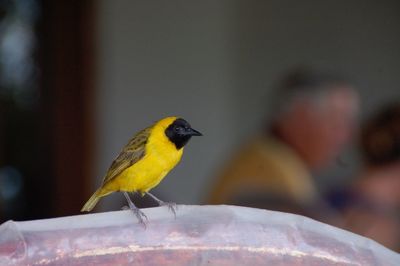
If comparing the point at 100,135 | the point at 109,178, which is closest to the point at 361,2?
the point at 100,135

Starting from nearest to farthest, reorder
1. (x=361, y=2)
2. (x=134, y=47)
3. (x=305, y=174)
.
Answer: (x=305, y=174) → (x=134, y=47) → (x=361, y=2)

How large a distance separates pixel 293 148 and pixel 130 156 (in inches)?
72.8

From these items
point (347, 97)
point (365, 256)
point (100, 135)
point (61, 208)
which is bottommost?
point (61, 208)

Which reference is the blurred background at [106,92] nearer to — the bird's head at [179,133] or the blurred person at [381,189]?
the blurred person at [381,189]

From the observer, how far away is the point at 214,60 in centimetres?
595

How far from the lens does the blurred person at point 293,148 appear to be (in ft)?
14.5

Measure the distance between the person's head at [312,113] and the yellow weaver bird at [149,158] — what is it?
173cm

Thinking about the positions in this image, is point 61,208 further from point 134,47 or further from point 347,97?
point 347,97

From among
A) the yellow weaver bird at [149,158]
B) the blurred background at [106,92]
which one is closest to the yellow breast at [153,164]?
the yellow weaver bird at [149,158]

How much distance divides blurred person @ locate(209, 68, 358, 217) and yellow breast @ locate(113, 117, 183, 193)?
154cm

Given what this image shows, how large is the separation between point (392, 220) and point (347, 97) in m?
0.60

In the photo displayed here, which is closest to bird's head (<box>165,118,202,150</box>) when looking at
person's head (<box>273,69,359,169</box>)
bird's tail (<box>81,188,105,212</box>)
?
bird's tail (<box>81,188,105,212</box>)

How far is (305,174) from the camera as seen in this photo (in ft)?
15.4

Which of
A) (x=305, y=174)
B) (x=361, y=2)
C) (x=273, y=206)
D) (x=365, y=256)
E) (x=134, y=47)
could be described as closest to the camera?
(x=365, y=256)
